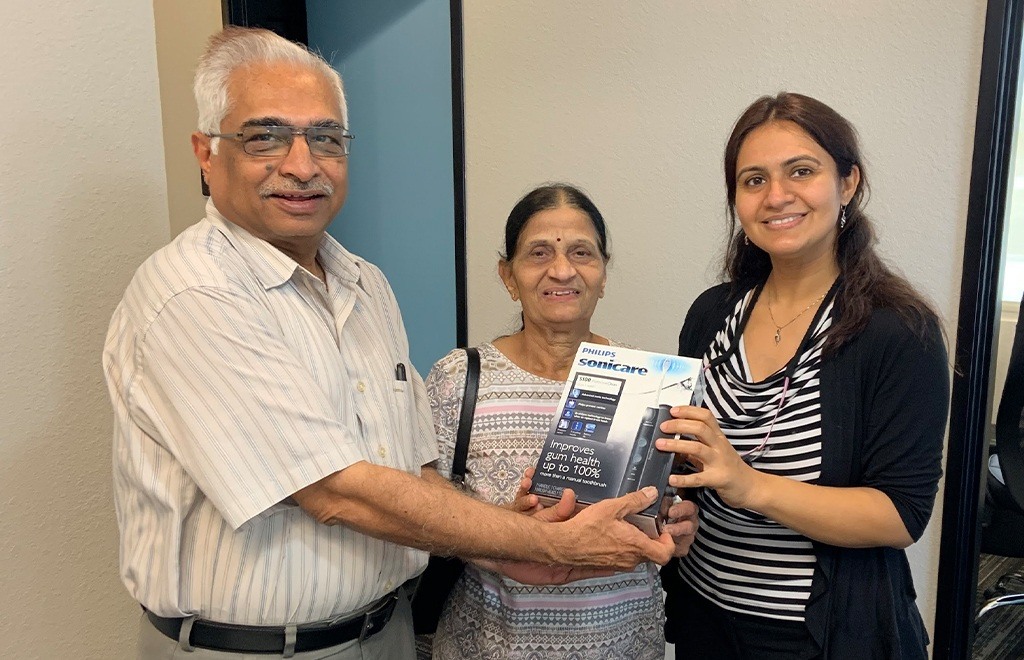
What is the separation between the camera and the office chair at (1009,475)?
191 centimetres

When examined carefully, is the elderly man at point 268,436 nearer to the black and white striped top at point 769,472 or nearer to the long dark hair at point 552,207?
the black and white striped top at point 769,472

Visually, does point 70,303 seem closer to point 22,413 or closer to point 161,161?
point 22,413

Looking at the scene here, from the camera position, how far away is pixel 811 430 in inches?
48.6

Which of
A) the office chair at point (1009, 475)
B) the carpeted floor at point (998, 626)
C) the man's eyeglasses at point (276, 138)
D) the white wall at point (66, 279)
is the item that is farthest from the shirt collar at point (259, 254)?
the carpeted floor at point (998, 626)

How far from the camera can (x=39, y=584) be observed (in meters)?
1.44

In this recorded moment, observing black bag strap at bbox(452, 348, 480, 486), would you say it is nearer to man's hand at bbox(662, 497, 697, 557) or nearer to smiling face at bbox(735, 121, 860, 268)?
man's hand at bbox(662, 497, 697, 557)

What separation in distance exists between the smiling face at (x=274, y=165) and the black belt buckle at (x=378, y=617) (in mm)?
619

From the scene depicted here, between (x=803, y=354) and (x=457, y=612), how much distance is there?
793 millimetres

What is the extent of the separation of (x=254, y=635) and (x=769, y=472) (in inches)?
33.3

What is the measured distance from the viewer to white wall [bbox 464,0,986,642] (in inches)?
75.3

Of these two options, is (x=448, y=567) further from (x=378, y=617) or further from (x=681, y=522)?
(x=681, y=522)

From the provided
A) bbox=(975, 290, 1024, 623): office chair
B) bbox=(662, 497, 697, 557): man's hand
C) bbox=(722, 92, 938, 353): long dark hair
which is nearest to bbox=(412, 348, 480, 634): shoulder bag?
bbox=(662, 497, 697, 557): man's hand

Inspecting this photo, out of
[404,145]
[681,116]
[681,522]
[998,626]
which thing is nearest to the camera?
[681,522]

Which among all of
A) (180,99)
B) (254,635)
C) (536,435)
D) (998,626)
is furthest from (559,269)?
(998,626)
